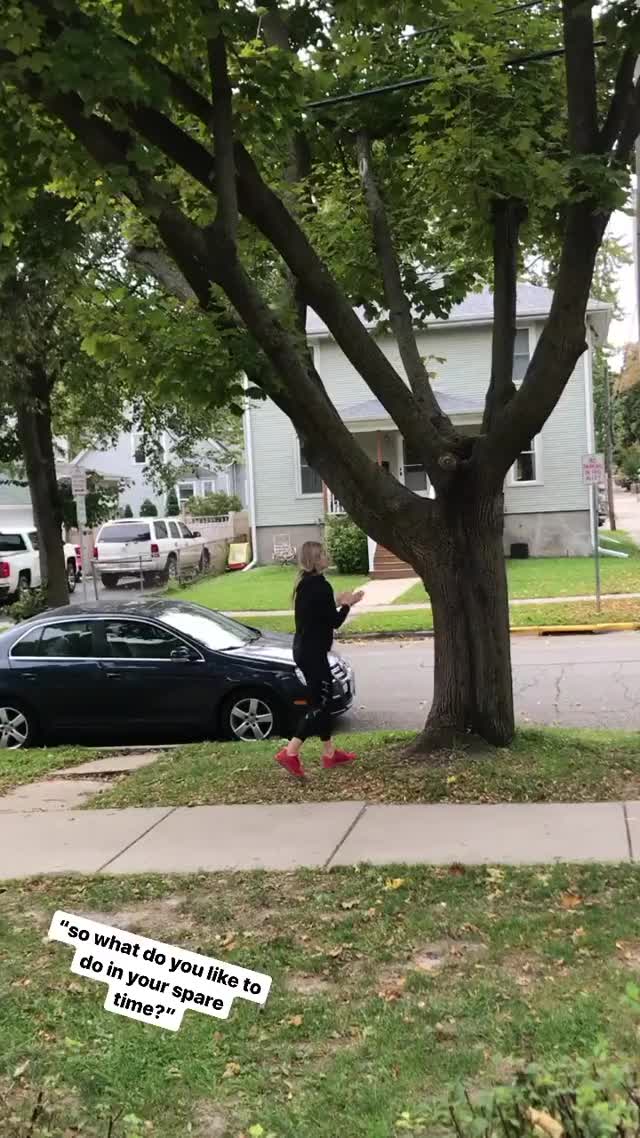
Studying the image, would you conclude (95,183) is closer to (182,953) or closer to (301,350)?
(301,350)

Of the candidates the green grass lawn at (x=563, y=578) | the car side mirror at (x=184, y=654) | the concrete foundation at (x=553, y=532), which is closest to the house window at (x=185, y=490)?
the concrete foundation at (x=553, y=532)

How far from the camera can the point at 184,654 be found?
9578mm

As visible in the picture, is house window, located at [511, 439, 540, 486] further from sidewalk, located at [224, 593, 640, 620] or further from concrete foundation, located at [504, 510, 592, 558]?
sidewalk, located at [224, 593, 640, 620]

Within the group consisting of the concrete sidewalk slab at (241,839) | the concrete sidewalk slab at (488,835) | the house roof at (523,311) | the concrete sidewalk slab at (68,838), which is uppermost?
the house roof at (523,311)

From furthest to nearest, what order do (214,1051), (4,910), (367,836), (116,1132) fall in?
(367,836) < (4,910) < (214,1051) < (116,1132)

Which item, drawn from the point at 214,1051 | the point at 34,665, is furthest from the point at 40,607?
the point at 214,1051

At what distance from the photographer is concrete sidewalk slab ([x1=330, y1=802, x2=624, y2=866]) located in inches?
209

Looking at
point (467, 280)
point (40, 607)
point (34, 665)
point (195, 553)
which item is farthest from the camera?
point (195, 553)

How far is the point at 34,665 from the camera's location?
32.1 ft

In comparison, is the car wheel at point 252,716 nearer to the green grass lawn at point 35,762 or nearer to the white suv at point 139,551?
the green grass lawn at point 35,762

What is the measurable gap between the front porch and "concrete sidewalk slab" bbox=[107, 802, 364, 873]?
664 inches

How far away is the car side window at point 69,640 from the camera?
9844 mm

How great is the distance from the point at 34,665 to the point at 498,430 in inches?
206

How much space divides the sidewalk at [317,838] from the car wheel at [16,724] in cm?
315
